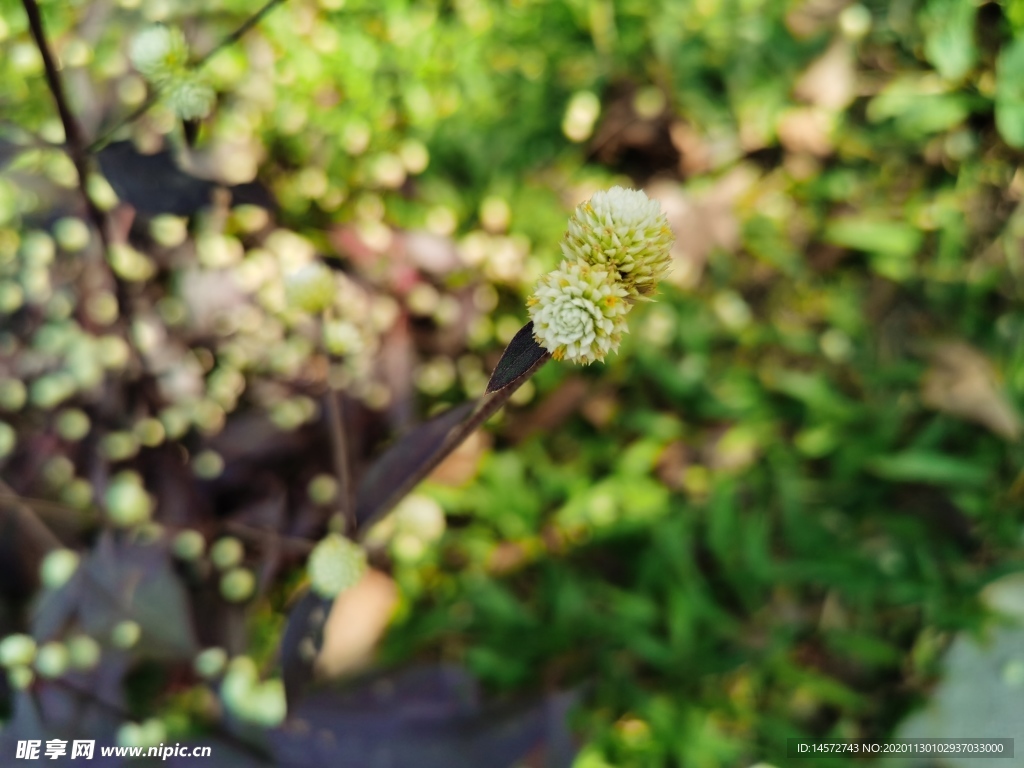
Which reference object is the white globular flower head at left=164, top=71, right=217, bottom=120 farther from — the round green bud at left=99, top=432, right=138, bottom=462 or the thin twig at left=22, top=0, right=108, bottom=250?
the round green bud at left=99, top=432, right=138, bottom=462

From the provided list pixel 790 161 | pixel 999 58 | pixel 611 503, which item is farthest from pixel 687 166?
pixel 611 503

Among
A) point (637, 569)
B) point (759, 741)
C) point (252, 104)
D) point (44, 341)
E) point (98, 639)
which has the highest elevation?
point (252, 104)

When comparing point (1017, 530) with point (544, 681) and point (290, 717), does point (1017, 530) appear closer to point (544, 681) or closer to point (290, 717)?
point (544, 681)

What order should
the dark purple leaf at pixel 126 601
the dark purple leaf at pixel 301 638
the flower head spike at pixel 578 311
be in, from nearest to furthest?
the flower head spike at pixel 578 311 < the dark purple leaf at pixel 301 638 < the dark purple leaf at pixel 126 601

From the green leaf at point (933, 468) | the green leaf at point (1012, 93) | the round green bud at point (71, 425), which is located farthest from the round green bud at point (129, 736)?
the green leaf at point (1012, 93)

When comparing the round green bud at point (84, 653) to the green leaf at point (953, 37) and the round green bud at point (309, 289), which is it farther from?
the green leaf at point (953, 37)

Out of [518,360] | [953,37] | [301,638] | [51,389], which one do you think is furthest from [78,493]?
[953,37]
